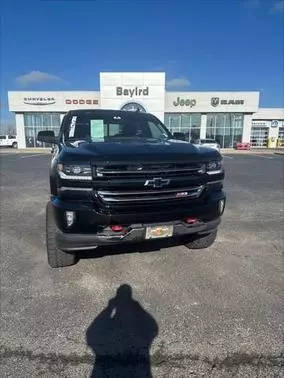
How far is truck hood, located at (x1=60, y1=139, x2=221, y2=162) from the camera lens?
290cm

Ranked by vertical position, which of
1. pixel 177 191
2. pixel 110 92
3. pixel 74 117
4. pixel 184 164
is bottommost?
pixel 177 191

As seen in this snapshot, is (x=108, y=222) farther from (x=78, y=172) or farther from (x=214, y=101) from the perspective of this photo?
(x=214, y=101)

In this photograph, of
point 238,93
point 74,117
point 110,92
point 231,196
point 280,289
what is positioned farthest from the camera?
point 238,93

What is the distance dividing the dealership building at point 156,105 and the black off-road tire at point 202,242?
32.3 metres

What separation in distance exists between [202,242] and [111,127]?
7.47ft

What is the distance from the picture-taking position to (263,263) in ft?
12.8

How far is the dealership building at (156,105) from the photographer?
35062 millimetres

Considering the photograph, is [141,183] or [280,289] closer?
[141,183]

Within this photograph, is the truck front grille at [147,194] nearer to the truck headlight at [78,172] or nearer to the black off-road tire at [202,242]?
the truck headlight at [78,172]

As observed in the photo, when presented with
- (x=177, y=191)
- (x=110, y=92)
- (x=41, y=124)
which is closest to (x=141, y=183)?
(x=177, y=191)

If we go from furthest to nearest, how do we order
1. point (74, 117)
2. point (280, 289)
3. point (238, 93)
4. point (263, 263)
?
point (238, 93) → point (74, 117) → point (263, 263) → point (280, 289)

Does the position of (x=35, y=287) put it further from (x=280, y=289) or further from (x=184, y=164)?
(x=280, y=289)

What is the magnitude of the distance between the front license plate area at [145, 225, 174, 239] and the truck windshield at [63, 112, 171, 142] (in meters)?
1.74

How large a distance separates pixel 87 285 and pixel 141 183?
1374mm
